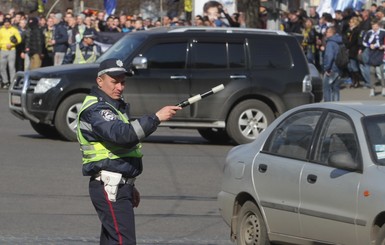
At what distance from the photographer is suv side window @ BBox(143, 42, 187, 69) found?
Result: 17.6 meters

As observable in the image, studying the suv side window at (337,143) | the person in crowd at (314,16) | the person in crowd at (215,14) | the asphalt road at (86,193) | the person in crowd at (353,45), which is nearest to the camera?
the suv side window at (337,143)

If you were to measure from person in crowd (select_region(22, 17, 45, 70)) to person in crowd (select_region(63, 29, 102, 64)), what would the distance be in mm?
868

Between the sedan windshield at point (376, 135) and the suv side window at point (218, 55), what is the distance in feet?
31.2

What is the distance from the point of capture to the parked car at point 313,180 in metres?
7.73

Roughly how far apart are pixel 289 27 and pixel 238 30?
14912 mm

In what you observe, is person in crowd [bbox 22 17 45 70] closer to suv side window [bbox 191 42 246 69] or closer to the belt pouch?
suv side window [bbox 191 42 246 69]

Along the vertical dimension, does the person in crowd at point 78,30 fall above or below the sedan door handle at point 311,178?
below

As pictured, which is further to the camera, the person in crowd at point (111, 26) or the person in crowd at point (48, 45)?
the person in crowd at point (111, 26)

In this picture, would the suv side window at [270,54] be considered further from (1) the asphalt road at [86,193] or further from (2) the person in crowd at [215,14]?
(2) the person in crowd at [215,14]

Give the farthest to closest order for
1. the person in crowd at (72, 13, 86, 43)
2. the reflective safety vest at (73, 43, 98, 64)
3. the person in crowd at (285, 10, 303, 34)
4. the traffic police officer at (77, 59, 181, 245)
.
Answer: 1. the person in crowd at (285, 10, 303, 34)
2. the person in crowd at (72, 13, 86, 43)
3. the reflective safety vest at (73, 43, 98, 64)
4. the traffic police officer at (77, 59, 181, 245)

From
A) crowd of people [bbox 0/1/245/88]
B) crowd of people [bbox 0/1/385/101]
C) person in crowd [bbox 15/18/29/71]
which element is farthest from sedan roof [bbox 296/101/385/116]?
person in crowd [bbox 15/18/29/71]

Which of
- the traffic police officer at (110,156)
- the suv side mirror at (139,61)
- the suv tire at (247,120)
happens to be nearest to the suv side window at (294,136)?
the traffic police officer at (110,156)

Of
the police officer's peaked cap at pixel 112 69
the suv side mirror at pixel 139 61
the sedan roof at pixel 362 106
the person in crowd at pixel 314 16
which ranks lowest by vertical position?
the person in crowd at pixel 314 16

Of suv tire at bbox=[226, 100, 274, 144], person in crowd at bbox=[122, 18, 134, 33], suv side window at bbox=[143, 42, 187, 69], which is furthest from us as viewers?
person in crowd at bbox=[122, 18, 134, 33]
